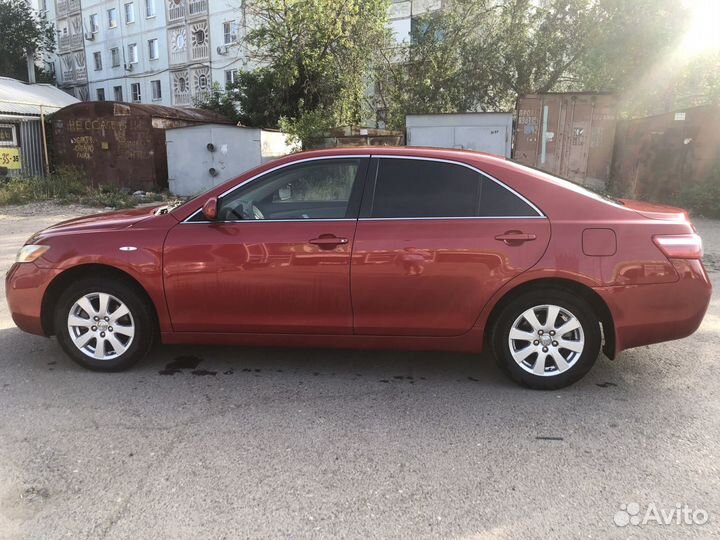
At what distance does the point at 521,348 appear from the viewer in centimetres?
367

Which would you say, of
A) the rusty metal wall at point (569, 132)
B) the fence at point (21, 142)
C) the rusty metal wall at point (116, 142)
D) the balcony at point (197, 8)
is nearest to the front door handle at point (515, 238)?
the rusty metal wall at point (569, 132)

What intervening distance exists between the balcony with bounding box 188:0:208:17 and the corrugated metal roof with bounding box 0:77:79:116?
1389cm

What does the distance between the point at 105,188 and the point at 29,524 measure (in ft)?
53.0

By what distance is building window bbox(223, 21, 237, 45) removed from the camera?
3569cm

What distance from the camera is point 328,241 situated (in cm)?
365

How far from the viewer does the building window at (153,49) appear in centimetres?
3978

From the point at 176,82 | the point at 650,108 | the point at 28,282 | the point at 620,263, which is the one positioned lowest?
the point at 28,282

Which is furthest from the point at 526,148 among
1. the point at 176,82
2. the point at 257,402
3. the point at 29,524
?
the point at 176,82

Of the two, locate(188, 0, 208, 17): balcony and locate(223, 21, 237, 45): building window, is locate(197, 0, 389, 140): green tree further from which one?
locate(188, 0, 208, 17): balcony

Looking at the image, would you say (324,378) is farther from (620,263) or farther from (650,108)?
(650,108)

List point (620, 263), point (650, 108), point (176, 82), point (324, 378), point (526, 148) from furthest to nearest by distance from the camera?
point (176, 82) < point (650, 108) < point (526, 148) < point (324, 378) < point (620, 263)

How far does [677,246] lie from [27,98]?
80.9 ft

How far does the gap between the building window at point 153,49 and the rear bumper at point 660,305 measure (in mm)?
42887

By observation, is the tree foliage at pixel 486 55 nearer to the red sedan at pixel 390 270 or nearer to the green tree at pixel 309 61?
the green tree at pixel 309 61
